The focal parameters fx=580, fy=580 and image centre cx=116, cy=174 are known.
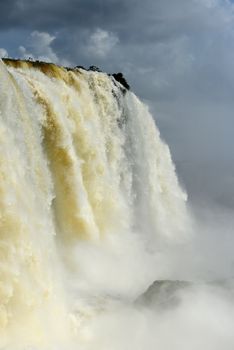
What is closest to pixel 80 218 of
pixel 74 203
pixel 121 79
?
pixel 74 203

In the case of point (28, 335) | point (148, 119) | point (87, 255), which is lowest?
point (28, 335)

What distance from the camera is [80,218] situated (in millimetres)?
18375

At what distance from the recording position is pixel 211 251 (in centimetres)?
2297

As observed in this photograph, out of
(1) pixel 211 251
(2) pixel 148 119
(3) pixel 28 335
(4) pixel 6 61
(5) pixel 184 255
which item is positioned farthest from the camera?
(2) pixel 148 119

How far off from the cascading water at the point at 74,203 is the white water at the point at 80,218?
35 mm

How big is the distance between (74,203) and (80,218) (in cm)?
53

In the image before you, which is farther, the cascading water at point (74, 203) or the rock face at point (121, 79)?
the rock face at point (121, 79)

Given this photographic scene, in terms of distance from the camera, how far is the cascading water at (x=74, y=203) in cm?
1181

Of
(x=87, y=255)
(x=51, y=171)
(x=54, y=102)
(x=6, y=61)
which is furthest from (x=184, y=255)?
(x=6, y=61)

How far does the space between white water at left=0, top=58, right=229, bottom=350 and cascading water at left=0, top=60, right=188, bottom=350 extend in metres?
0.04

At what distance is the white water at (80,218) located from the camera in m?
11.9

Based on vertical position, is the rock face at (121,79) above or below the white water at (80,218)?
above

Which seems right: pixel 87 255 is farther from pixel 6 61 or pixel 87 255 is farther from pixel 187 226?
pixel 187 226

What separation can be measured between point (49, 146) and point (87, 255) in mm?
3554
